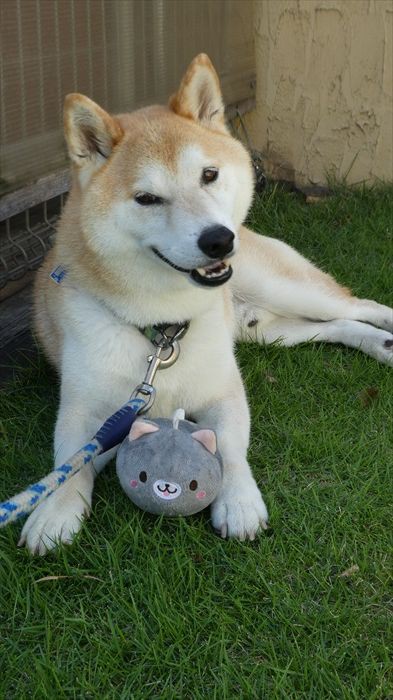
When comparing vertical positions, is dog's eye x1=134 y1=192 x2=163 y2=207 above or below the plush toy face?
above

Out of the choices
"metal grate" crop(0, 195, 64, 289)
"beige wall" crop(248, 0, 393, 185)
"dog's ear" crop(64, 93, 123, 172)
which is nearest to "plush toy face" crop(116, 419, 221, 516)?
"dog's ear" crop(64, 93, 123, 172)

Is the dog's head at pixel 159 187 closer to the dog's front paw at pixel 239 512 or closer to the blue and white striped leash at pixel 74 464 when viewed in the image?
the blue and white striped leash at pixel 74 464

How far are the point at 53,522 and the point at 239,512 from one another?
53 centimetres

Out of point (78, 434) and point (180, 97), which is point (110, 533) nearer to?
point (78, 434)

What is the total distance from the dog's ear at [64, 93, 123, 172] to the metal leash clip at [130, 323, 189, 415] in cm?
58

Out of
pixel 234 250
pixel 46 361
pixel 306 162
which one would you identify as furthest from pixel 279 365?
pixel 306 162

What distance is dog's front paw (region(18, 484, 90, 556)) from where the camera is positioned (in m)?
2.30

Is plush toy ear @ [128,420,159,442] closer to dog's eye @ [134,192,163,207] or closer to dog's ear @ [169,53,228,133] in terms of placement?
dog's eye @ [134,192,163,207]

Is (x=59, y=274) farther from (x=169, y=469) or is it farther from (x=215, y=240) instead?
(x=169, y=469)

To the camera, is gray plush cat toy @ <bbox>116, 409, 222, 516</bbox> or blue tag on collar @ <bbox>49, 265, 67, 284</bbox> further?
blue tag on collar @ <bbox>49, 265, 67, 284</bbox>

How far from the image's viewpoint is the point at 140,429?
2.38 metres

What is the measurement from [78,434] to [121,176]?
0.84 metres

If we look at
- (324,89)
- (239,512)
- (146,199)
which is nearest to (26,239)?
(146,199)

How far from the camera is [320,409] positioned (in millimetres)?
3162
